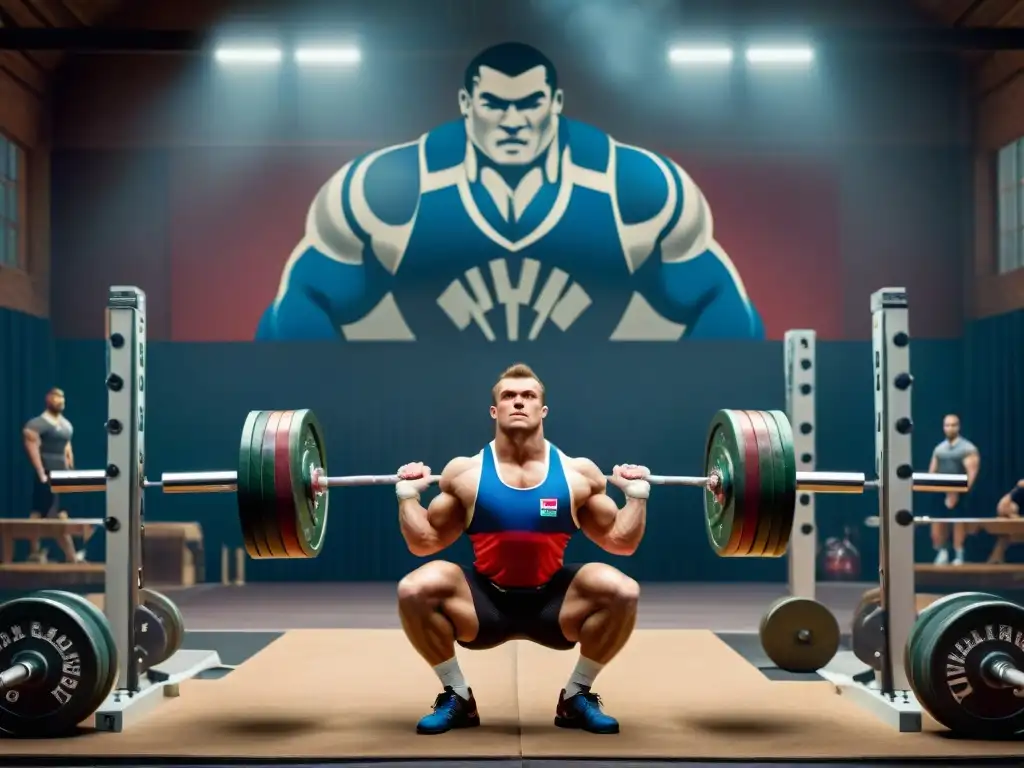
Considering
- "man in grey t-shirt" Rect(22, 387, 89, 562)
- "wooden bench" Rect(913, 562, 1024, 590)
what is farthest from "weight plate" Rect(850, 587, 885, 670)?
"man in grey t-shirt" Rect(22, 387, 89, 562)

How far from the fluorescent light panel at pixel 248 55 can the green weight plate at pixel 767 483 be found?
6560 millimetres

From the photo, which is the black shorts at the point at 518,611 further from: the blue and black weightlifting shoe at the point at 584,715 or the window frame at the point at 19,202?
the window frame at the point at 19,202

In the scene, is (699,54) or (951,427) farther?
(699,54)

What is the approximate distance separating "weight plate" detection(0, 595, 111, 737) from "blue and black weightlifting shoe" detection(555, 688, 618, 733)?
126 centimetres

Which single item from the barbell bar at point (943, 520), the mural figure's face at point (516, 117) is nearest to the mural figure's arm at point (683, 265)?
the mural figure's face at point (516, 117)

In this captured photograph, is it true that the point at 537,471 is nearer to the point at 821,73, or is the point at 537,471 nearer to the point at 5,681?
the point at 5,681

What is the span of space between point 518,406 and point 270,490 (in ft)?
2.34

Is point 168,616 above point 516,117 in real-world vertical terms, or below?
below

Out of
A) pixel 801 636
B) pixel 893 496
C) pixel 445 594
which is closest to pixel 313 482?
pixel 445 594

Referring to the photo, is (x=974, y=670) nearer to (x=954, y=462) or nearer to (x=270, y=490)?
(x=270, y=490)

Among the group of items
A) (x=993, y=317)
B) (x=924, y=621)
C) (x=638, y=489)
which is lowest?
(x=924, y=621)

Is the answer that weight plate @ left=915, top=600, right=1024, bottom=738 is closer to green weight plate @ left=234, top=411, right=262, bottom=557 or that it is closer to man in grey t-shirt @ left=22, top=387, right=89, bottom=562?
green weight plate @ left=234, top=411, right=262, bottom=557

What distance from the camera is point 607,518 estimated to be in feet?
10.9

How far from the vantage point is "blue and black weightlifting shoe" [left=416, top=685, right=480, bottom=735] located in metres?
3.21
